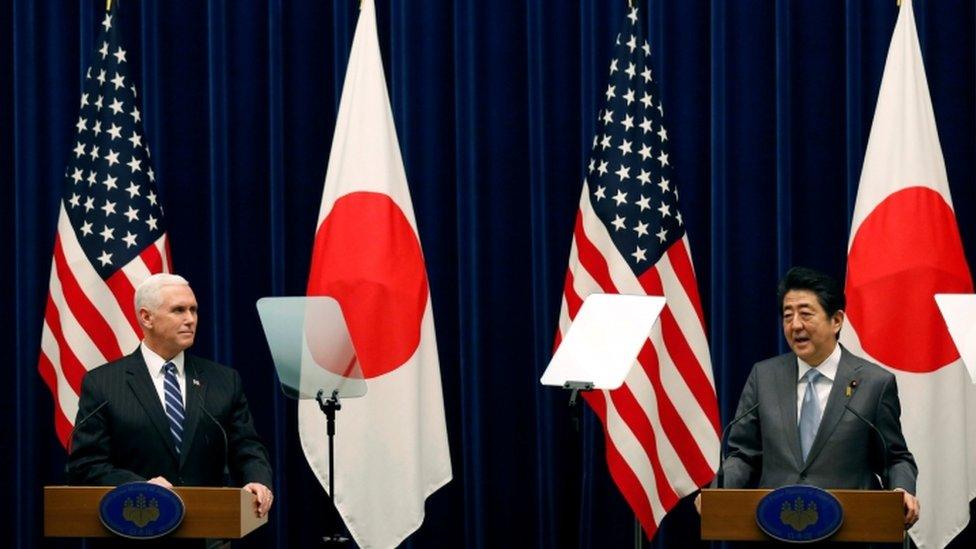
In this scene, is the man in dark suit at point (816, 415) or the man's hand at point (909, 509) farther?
the man in dark suit at point (816, 415)

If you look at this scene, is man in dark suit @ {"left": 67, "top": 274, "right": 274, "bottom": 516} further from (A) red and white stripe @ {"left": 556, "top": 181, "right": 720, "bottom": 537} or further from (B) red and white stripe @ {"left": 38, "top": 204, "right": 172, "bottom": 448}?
(A) red and white stripe @ {"left": 556, "top": 181, "right": 720, "bottom": 537}

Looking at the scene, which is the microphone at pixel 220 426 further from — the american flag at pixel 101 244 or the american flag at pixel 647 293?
the american flag at pixel 647 293

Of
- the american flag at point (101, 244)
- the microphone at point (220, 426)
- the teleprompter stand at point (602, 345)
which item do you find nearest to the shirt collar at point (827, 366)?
the teleprompter stand at point (602, 345)

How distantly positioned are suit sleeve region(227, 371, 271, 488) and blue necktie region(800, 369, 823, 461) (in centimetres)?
181

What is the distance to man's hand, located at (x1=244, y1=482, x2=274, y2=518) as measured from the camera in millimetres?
4233

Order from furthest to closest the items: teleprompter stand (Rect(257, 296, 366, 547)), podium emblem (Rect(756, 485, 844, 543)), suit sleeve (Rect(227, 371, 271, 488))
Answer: suit sleeve (Rect(227, 371, 271, 488)), teleprompter stand (Rect(257, 296, 366, 547)), podium emblem (Rect(756, 485, 844, 543))

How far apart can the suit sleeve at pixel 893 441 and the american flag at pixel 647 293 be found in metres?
1.32

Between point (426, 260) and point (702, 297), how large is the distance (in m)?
1.35

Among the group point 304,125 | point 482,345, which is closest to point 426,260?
point 482,345

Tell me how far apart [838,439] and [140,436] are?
2.30m

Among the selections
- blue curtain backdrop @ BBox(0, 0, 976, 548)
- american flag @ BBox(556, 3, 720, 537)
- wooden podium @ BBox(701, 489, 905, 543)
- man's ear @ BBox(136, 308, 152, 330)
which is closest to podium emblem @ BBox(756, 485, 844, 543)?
wooden podium @ BBox(701, 489, 905, 543)

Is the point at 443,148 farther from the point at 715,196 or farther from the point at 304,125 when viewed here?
the point at 715,196

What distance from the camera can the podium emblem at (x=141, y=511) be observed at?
3855 mm

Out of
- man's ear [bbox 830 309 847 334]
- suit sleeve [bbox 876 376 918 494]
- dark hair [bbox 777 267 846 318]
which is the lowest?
suit sleeve [bbox 876 376 918 494]
